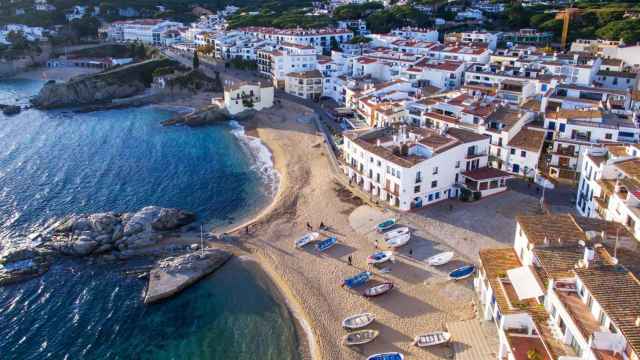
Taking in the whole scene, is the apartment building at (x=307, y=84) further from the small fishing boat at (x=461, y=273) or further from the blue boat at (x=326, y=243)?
the small fishing boat at (x=461, y=273)

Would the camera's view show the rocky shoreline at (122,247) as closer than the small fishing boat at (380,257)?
No

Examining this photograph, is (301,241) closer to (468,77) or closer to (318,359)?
(318,359)

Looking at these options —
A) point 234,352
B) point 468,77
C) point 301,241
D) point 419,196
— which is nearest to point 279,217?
point 301,241

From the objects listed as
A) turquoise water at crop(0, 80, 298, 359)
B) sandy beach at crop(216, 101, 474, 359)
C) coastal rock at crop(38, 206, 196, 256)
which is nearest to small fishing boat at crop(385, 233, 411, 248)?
sandy beach at crop(216, 101, 474, 359)

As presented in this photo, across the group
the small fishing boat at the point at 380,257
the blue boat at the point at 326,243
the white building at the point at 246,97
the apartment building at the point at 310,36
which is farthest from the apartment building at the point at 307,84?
the small fishing boat at the point at 380,257

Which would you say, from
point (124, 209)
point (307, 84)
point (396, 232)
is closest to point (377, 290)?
point (396, 232)

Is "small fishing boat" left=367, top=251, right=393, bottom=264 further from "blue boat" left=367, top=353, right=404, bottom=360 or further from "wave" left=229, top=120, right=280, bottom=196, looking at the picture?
"wave" left=229, top=120, right=280, bottom=196

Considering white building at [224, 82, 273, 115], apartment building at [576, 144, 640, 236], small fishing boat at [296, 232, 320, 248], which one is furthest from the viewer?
white building at [224, 82, 273, 115]
